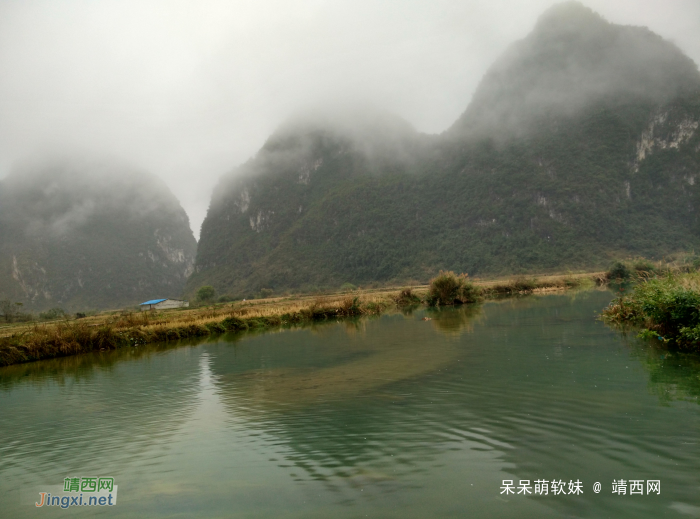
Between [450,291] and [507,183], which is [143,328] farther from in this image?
[507,183]

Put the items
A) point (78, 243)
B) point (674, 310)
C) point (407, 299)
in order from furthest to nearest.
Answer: point (78, 243) < point (407, 299) < point (674, 310)

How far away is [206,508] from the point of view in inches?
174

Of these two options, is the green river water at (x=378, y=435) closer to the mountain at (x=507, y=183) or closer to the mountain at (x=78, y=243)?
the mountain at (x=507, y=183)

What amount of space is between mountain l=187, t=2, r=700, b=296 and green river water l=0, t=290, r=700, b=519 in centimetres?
8922

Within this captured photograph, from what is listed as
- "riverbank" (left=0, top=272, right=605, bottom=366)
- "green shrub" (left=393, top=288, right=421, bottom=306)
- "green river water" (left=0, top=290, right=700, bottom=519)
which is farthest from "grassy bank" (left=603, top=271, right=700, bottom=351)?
"green shrub" (left=393, top=288, right=421, bottom=306)

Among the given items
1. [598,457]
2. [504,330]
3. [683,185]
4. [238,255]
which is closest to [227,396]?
[598,457]

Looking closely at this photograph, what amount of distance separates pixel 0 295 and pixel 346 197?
98.0 meters

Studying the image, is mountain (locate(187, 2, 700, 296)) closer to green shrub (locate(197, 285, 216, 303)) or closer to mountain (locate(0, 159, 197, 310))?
green shrub (locate(197, 285, 216, 303))

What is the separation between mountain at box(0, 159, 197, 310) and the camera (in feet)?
447

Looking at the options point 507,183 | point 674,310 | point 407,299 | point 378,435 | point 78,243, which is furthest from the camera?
point 78,243

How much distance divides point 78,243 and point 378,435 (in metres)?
180

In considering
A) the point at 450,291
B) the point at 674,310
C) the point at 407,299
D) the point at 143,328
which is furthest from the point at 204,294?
the point at 674,310

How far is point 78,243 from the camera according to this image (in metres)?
158

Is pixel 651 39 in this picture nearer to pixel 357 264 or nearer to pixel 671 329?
pixel 357 264
